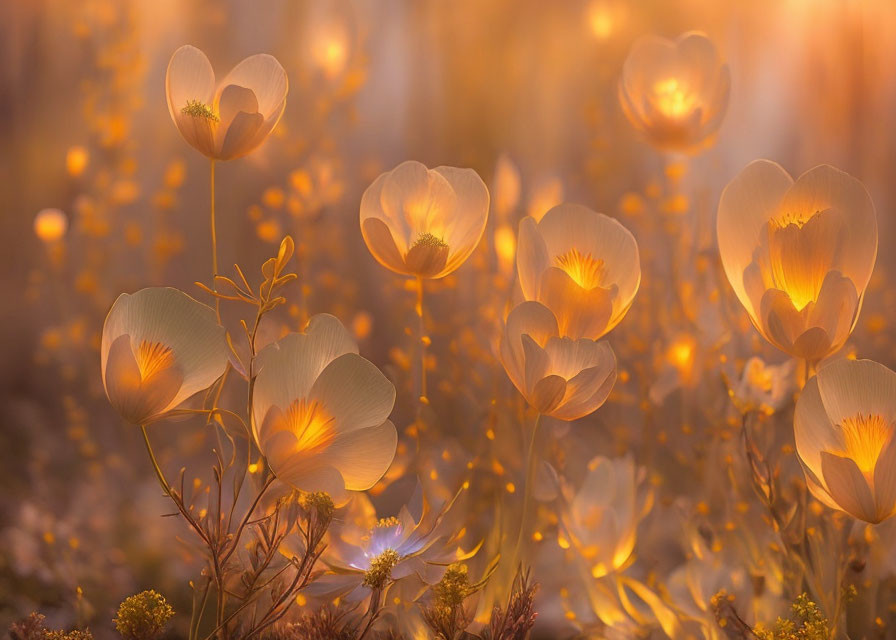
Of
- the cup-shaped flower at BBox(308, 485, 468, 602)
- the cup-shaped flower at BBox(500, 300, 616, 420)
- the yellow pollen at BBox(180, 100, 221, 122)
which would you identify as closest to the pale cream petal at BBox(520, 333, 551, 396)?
the cup-shaped flower at BBox(500, 300, 616, 420)

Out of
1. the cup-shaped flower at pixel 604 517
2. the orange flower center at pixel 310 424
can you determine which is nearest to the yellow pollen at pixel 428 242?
the orange flower center at pixel 310 424

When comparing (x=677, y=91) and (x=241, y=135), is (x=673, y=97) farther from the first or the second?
(x=241, y=135)

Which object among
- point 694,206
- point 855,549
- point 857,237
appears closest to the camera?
point 857,237

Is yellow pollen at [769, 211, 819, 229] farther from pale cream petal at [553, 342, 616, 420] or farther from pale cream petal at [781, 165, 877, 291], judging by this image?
pale cream petal at [553, 342, 616, 420]

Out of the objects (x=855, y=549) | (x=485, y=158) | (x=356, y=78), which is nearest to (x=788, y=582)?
(x=855, y=549)

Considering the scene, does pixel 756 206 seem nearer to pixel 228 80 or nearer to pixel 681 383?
pixel 681 383

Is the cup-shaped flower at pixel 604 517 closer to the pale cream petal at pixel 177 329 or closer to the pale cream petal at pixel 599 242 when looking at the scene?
the pale cream petal at pixel 599 242

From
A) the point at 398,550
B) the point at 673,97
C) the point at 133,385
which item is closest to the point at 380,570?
the point at 398,550
